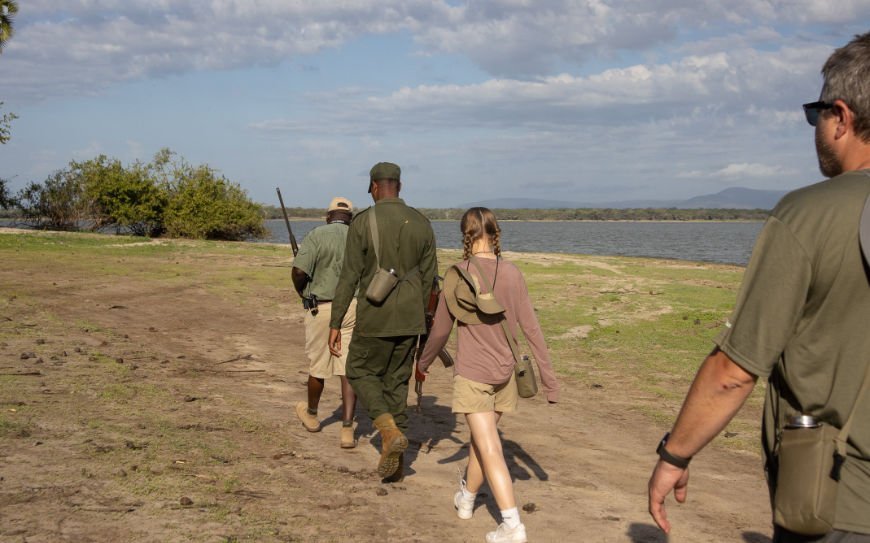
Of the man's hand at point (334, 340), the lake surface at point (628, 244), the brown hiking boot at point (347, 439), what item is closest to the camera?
the man's hand at point (334, 340)

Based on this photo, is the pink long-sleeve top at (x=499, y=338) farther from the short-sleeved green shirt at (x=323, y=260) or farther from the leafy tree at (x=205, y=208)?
the leafy tree at (x=205, y=208)

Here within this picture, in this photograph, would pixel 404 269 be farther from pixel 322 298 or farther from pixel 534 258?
pixel 534 258

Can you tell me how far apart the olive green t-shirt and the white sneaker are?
1.84 meters

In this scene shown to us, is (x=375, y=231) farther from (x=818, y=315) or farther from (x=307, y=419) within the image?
(x=818, y=315)

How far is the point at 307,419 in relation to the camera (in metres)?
7.98

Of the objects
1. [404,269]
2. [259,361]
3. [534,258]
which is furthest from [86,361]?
[534,258]

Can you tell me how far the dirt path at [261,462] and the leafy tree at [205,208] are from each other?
3113 cm

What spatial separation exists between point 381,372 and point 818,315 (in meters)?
4.62

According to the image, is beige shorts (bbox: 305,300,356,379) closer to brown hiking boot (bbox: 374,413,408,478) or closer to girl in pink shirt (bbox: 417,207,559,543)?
brown hiking boot (bbox: 374,413,408,478)

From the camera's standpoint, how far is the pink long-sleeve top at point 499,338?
540cm

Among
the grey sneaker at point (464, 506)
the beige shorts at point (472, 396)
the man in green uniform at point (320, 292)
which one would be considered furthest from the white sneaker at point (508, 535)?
the man in green uniform at point (320, 292)

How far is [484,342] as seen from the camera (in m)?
5.43

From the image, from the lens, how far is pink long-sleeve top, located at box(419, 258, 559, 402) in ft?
17.7

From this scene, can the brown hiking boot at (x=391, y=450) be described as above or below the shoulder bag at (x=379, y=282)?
below
